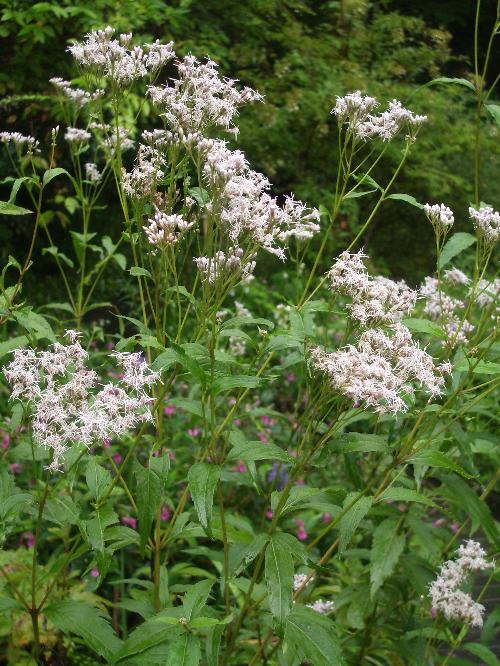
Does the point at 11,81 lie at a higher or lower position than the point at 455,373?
lower

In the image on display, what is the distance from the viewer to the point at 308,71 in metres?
8.73

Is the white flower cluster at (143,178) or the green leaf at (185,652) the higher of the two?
the white flower cluster at (143,178)

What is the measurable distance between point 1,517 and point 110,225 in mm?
5371

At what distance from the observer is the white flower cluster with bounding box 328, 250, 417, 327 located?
6.98 ft

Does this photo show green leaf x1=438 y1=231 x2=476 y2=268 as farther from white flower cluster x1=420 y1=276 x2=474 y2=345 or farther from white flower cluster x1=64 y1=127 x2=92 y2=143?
white flower cluster x1=64 y1=127 x2=92 y2=143

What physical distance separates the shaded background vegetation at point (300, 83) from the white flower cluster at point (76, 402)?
13.7 ft

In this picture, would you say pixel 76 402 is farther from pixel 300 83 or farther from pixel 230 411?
pixel 300 83

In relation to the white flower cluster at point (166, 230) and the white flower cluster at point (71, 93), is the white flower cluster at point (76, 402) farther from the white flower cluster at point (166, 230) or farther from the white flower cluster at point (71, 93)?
the white flower cluster at point (71, 93)

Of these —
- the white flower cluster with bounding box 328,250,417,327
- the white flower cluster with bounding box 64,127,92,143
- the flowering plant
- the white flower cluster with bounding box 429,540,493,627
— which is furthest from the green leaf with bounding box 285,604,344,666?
the white flower cluster with bounding box 64,127,92,143

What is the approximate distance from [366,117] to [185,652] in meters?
1.66

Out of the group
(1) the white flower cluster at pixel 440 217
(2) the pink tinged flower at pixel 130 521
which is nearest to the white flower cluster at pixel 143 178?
(1) the white flower cluster at pixel 440 217

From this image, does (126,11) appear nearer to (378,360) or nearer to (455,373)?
(455,373)

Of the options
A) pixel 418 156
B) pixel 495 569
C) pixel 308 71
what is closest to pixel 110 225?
pixel 308 71

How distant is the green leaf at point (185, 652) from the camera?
170cm
